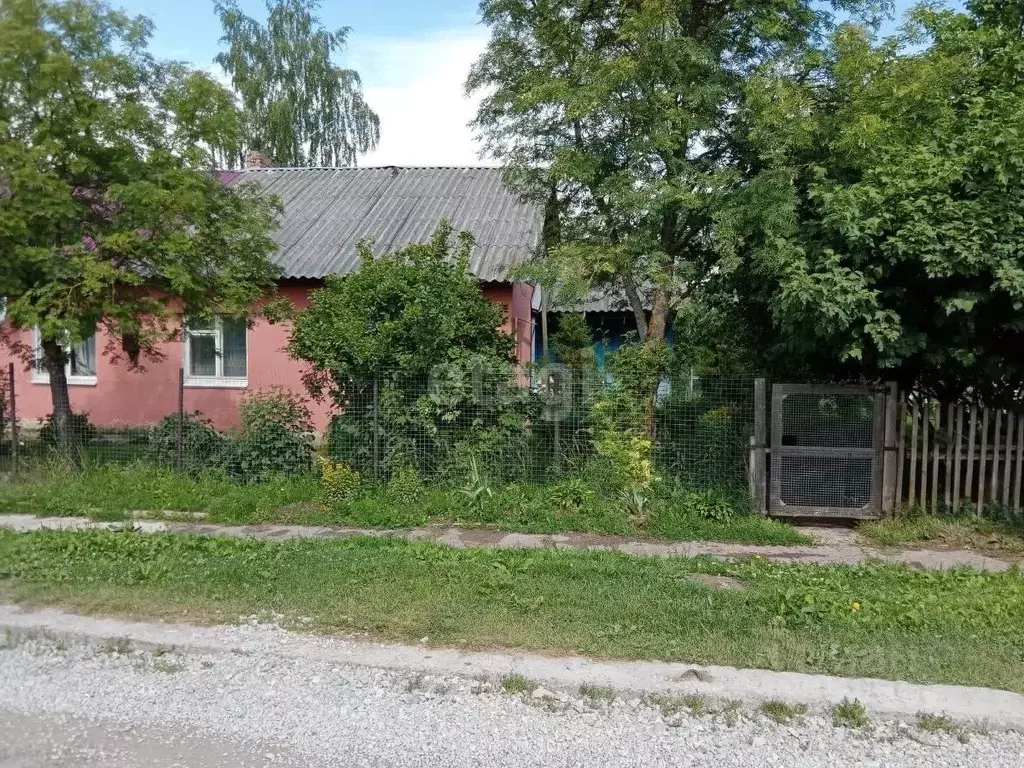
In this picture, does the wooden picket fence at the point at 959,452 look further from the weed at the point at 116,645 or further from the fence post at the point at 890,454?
the weed at the point at 116,645

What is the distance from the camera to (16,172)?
8461mm

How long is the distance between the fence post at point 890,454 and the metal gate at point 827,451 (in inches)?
1.6

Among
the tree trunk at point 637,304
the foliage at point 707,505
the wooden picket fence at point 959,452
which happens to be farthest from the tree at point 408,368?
the wooden picket fence at point 959,452

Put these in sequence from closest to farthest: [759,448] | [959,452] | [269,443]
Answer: [959,452], [759,448], [269,443]

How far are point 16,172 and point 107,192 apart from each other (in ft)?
2.82

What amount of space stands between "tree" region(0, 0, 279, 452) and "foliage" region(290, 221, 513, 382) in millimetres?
1451

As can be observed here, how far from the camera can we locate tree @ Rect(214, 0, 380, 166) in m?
25.3

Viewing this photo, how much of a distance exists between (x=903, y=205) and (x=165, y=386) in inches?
479

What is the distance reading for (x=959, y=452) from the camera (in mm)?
7789

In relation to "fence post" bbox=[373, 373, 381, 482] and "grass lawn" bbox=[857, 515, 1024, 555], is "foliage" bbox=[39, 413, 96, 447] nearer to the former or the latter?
"fence post" bbox=[373, 373, 381, 482]

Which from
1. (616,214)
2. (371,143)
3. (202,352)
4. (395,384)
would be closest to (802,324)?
(616,214)

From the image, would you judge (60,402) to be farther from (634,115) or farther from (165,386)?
(634,115)

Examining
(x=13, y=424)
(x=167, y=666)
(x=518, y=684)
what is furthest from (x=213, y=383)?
(x=518, y=684)

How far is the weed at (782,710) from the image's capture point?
4031 millimetres
